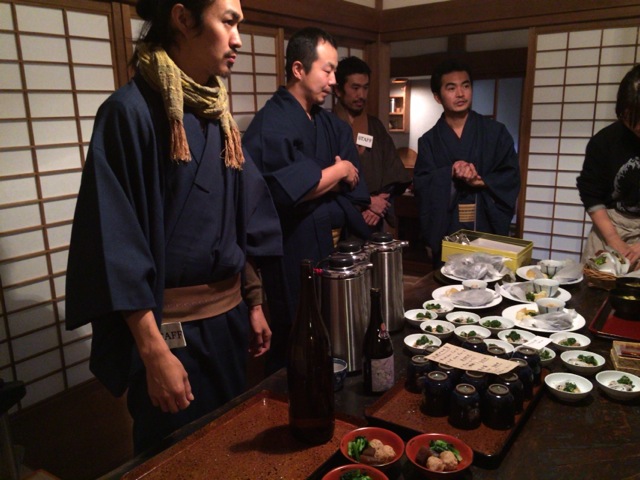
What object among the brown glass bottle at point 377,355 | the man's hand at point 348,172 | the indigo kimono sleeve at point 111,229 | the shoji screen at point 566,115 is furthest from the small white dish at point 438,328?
the shoji screen at point 566,115

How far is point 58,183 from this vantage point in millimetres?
2422

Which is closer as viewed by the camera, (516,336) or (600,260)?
(516,336)

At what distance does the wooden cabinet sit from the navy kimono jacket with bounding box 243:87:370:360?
694 cm

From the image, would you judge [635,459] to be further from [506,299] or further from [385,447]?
[506,299]

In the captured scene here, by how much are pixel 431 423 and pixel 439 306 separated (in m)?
0.78

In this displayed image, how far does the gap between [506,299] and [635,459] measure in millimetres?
1008

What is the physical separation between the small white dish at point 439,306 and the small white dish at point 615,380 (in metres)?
0.57

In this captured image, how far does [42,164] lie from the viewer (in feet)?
7.68

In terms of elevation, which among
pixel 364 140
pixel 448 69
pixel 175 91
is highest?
pixel 448 69

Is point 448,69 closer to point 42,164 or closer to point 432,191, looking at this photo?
point 432,191

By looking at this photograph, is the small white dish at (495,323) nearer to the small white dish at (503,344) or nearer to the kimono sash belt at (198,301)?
the small white dish at (503,344)

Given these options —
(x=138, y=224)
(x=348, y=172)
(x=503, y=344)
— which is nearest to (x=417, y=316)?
(x=503, y=344)

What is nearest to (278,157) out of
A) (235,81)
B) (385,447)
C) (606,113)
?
(235,81)

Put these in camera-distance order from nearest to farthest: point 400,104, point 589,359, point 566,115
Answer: point 589,359 → point 566,115 → point 400,104
